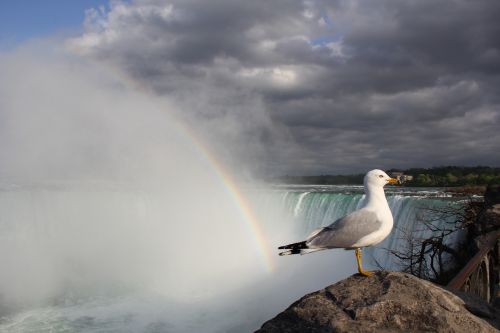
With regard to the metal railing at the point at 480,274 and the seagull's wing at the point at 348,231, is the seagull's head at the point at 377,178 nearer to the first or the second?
the seagull's wing at the point at 348,231

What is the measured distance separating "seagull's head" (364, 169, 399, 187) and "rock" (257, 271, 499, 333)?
97cm

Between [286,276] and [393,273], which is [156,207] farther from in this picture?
[393,273]

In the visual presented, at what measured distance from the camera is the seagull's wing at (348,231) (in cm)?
350

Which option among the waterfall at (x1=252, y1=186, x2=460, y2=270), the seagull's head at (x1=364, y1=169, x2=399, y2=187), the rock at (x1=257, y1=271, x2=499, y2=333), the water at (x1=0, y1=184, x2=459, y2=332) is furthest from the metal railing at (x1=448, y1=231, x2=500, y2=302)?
the waterfall at (x1=252, y1=186, x2=460, y2=270)

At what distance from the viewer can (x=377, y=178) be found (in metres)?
3.76

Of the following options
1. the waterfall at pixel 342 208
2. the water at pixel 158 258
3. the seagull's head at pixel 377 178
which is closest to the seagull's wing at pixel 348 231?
the seagull's head at pixel 377 178

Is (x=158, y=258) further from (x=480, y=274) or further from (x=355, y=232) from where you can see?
(x=355, y=232)

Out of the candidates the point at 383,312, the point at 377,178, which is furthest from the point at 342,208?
the point at 383,312

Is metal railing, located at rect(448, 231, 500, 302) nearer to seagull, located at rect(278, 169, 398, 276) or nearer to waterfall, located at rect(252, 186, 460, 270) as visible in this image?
seagull, located at rect(278, 169, 398, 276)

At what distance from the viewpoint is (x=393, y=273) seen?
10.0 feet

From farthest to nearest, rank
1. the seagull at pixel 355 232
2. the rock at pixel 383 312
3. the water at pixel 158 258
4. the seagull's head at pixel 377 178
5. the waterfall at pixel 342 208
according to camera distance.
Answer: the waterfall at pixel 342 208 < the water at pixel 158 258 < the seagull's head at pixel 377 178 < the seagull at pixel 355 232 < the rock at pixel 383 312

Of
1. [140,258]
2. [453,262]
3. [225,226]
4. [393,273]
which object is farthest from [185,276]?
[393,273]

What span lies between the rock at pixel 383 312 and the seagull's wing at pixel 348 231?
59cm

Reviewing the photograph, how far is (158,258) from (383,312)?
26781 millimetres
